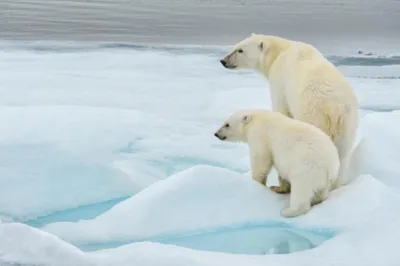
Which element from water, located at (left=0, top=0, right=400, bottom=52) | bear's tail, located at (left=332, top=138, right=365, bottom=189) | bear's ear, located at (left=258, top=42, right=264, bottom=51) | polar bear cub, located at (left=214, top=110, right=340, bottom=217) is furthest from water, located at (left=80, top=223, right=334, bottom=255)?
water, located at (left=0, top=0, right=400, bottom=52)

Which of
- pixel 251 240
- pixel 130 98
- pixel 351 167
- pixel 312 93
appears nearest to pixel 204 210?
pixel 251 240

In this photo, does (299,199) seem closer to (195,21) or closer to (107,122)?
(107,122)

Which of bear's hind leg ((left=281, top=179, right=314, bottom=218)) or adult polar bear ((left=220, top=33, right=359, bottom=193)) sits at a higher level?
adult polar bear ((left=220, top=33, right=359, bottom=193))

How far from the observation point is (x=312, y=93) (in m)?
3.57

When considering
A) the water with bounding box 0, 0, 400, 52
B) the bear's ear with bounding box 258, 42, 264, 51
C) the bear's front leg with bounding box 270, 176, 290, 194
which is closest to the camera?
the bear's front leg with bounding box 270, 176, 290, 194

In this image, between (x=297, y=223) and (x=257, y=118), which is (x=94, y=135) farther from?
(x=297, y=223)

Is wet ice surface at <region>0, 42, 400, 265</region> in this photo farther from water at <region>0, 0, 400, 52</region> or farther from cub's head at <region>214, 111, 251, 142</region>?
water at <region>0, 0, 400, 52</region>

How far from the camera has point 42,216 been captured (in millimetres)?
3391

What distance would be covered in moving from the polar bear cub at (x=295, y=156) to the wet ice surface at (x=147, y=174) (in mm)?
102

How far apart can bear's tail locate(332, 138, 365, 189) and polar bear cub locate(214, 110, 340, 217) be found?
0.28 m

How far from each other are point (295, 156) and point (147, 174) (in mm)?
1164

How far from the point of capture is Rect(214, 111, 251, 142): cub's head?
12.1 feet

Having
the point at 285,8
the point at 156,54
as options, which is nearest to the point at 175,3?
the point at 285,8

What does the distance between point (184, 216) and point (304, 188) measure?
582 mm
